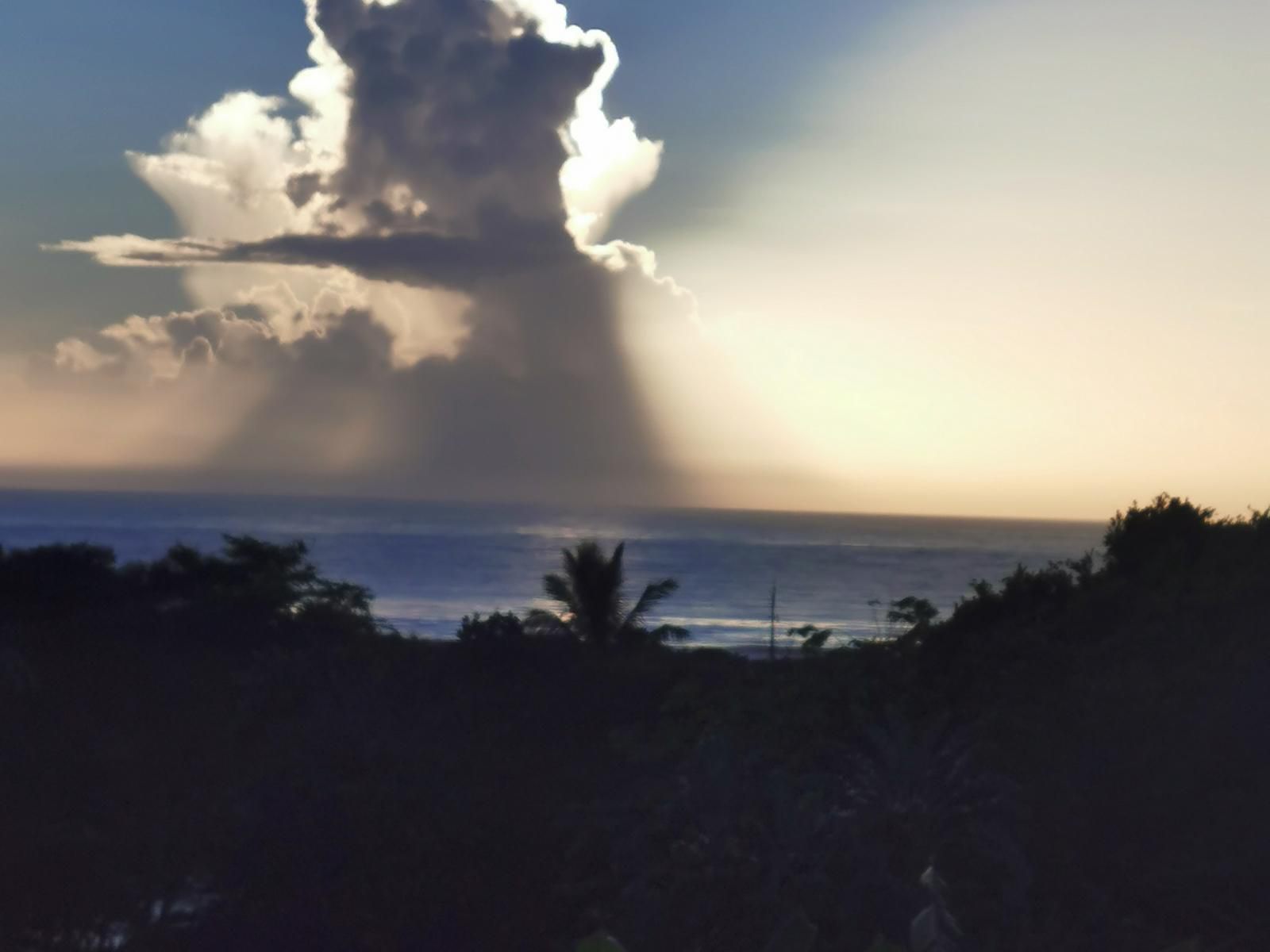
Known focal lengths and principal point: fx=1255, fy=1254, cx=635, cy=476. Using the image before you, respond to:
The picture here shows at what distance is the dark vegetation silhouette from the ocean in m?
23.4

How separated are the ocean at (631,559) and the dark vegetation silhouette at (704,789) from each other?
76.7 feet

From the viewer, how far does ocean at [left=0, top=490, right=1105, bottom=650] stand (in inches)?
3039

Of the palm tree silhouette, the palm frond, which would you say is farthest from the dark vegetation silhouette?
the palm frond

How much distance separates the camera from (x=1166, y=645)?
14.0m

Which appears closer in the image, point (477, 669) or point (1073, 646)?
point (1073, 646)

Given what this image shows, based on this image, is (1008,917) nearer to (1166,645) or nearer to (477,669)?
(1166,645)

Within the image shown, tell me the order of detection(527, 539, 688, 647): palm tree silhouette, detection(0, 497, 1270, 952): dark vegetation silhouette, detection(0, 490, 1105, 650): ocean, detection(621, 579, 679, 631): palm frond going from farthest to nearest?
1. detection(0, 490, 1105, 650): ocean
2. detection(621, 579, 679, 631): palm frond
3. detection(527, 539, 688, 647): palm tree silhouette
4. detection(0, 497, 1270, 952): dark vegetation silhouette

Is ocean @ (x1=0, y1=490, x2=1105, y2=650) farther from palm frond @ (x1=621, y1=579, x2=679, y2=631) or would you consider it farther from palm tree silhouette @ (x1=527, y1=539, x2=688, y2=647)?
palm tree silhouette @ (x1=527, y1=539, x2=688, y2=647)

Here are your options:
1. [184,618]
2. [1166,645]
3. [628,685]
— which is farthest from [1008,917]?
[184,618]

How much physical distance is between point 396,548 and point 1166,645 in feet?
383

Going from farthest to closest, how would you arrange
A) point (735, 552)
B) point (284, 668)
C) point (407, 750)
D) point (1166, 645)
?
point (735, 552), point (284, 668), point (407, 750), point (1166, 645)

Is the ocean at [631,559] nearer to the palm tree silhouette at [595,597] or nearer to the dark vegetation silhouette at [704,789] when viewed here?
the palm tree silhouette at [595,597]

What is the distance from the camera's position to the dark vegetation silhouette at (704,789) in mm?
10094

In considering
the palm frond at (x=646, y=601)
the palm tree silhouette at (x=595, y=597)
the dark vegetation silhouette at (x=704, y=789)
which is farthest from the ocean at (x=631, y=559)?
the dark vegetation silhouette at (x=704, y=789)
